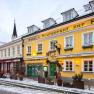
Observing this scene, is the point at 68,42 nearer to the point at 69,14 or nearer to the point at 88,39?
the point at 88,39

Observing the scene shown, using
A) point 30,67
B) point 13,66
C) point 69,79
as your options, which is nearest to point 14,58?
point 13,66

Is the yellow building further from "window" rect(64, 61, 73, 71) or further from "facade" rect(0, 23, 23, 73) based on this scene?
"facade" rect(0, 23, 23, 73)

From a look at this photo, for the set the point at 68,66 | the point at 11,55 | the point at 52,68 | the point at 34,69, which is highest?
the point at 11,55

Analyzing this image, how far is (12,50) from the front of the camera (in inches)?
1572

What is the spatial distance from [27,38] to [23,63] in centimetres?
393

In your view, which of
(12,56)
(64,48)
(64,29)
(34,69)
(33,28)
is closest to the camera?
(64,29)

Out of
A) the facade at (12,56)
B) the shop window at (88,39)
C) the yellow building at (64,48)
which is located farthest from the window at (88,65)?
the facade at (12,56)

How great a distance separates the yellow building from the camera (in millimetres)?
23922

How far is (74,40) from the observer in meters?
25.7

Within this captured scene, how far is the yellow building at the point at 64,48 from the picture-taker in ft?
78.5

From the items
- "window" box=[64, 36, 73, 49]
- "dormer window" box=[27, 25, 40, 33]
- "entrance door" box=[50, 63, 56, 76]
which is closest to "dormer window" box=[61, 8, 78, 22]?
"window" box=[64, 36, 73, 49]

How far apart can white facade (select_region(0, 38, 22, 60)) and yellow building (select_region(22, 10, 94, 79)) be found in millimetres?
2509

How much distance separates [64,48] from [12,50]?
1479 centimetres

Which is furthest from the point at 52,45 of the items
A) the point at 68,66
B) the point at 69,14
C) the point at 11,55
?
the point at 11,55
